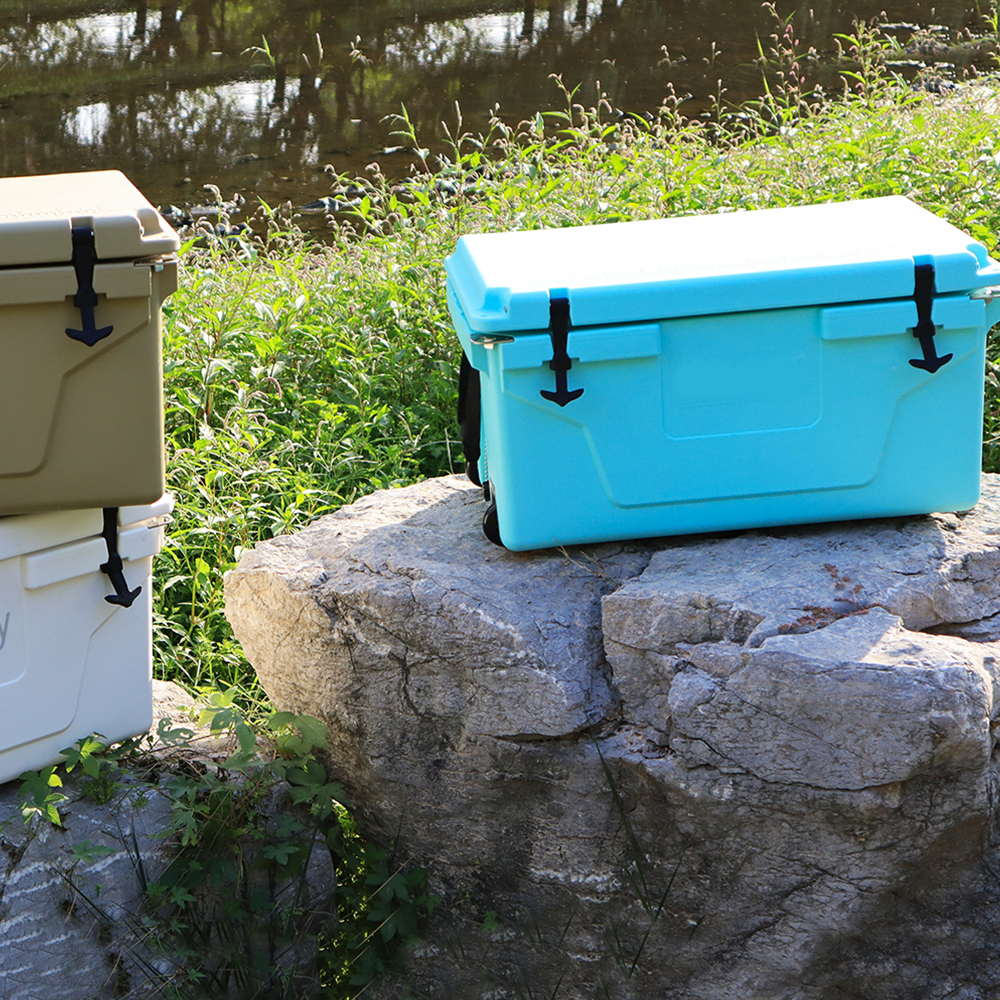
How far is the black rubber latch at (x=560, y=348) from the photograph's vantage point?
6.82 ft

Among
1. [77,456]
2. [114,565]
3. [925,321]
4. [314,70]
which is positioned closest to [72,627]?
[114,565]

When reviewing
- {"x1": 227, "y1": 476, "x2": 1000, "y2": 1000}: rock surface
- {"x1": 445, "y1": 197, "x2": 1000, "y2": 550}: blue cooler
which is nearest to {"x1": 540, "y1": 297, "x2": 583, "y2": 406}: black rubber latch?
{"x1": 445, "y1": 197, "x2": 1000, "y2": 550}: blue cooler

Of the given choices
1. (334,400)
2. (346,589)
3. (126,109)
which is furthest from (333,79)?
(346,589)

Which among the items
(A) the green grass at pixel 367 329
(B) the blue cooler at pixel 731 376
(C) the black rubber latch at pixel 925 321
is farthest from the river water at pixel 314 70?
(C) the black rubber latch at pixel 925 321

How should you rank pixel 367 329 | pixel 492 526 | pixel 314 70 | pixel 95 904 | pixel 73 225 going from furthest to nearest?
pixel 314 70 → pixel 367 329 → pixel 492 526 → pixel 95 904 → pixel 73 225

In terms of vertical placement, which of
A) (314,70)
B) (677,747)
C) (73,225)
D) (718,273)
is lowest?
(677,747)

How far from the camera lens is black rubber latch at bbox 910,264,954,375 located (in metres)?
2.11

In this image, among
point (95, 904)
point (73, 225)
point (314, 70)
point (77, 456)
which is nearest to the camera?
point (73, 225)

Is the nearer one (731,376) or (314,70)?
(731,376)

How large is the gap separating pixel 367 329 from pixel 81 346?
2.15 meters

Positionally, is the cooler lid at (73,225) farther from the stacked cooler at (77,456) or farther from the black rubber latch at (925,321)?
the black rubber latch at (925,321)

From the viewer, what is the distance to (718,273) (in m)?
2.11

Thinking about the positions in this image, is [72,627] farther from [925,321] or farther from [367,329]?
[367,329]

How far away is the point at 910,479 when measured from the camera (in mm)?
2266
